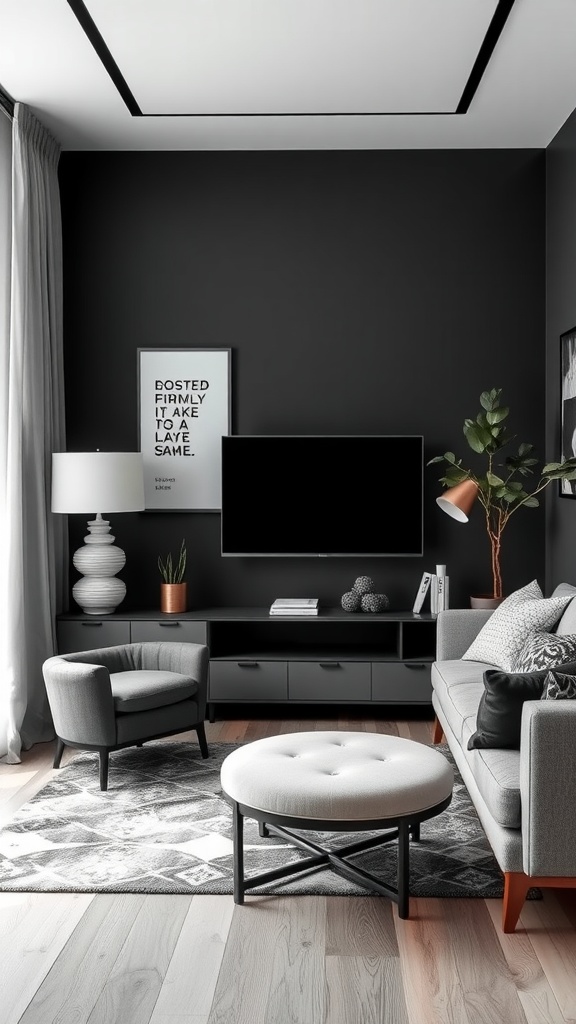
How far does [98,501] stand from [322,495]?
1.19 metres

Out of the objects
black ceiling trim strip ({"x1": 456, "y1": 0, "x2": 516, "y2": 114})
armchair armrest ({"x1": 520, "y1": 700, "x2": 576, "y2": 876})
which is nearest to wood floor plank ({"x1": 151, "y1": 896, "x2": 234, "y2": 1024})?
armchair armrest ({"x1": 520, "y1": 700, "x2": 576, "y2": 876})

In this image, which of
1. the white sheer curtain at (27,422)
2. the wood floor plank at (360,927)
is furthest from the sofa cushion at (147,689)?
the wood floor plank at (360,927)

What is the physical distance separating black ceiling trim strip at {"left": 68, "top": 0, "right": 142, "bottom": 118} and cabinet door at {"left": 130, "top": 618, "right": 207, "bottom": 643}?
2.52 meters

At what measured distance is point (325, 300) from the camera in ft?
17.3

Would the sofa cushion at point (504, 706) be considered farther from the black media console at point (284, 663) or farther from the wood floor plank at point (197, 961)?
A: the black media console at point (284, 663)

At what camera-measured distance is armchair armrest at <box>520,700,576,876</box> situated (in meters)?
2.46

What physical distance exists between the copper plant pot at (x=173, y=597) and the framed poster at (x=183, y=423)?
490mm

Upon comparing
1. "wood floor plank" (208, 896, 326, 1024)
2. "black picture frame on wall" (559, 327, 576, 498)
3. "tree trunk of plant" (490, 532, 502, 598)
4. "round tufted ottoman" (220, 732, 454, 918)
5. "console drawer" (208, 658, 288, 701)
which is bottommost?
"wood floor plank" (208, 896, 326, 1024)

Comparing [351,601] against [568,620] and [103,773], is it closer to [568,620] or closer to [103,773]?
[568,620]

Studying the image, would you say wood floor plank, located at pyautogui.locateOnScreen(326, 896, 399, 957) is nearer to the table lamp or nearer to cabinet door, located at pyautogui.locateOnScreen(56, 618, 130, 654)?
cabinet door, located at pyautogui.locateOnScreen(56, 618, 130, 654)

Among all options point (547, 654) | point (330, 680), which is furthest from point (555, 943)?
point (330, 680)

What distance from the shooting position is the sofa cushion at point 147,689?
3.86 m

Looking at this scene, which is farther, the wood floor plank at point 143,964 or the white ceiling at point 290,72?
the white ceiling at point 290,72

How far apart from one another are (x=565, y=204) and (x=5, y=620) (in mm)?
3387
